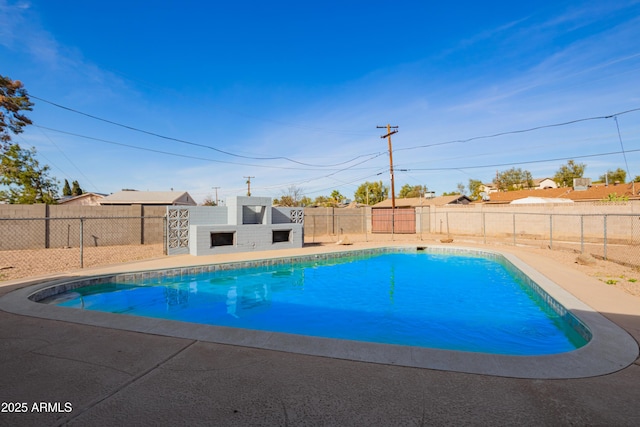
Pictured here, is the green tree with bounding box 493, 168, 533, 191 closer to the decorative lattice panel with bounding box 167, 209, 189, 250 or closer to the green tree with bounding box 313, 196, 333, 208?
the green tree with bounding box 313, 196, 333, 208

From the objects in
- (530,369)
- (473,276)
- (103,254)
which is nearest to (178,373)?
(530,369)

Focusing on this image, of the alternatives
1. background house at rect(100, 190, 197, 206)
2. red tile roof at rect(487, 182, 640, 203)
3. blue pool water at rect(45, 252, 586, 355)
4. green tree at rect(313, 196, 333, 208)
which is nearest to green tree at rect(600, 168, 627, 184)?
red tile roof at rect(487, 182, 640, 203)

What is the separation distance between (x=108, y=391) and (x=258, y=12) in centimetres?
1427

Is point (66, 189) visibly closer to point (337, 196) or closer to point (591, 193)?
point (337, 196)

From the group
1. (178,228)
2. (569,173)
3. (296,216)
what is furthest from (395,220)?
(569,173)

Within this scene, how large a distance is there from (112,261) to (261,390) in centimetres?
1096

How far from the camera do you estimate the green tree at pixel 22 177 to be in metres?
20.6

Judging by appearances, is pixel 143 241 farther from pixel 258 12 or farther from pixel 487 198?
pixel 487 198

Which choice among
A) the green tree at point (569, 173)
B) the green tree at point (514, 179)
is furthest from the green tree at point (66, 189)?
the green tree at point (569, 173)

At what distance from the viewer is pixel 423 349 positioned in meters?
3.52

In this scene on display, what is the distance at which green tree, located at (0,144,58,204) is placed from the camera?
2056 cm

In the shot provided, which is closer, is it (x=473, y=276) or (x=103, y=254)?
(x=473, y=276)

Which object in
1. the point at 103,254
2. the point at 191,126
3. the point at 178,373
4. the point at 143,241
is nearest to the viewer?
the point at 178,373

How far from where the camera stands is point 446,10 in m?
12.6
